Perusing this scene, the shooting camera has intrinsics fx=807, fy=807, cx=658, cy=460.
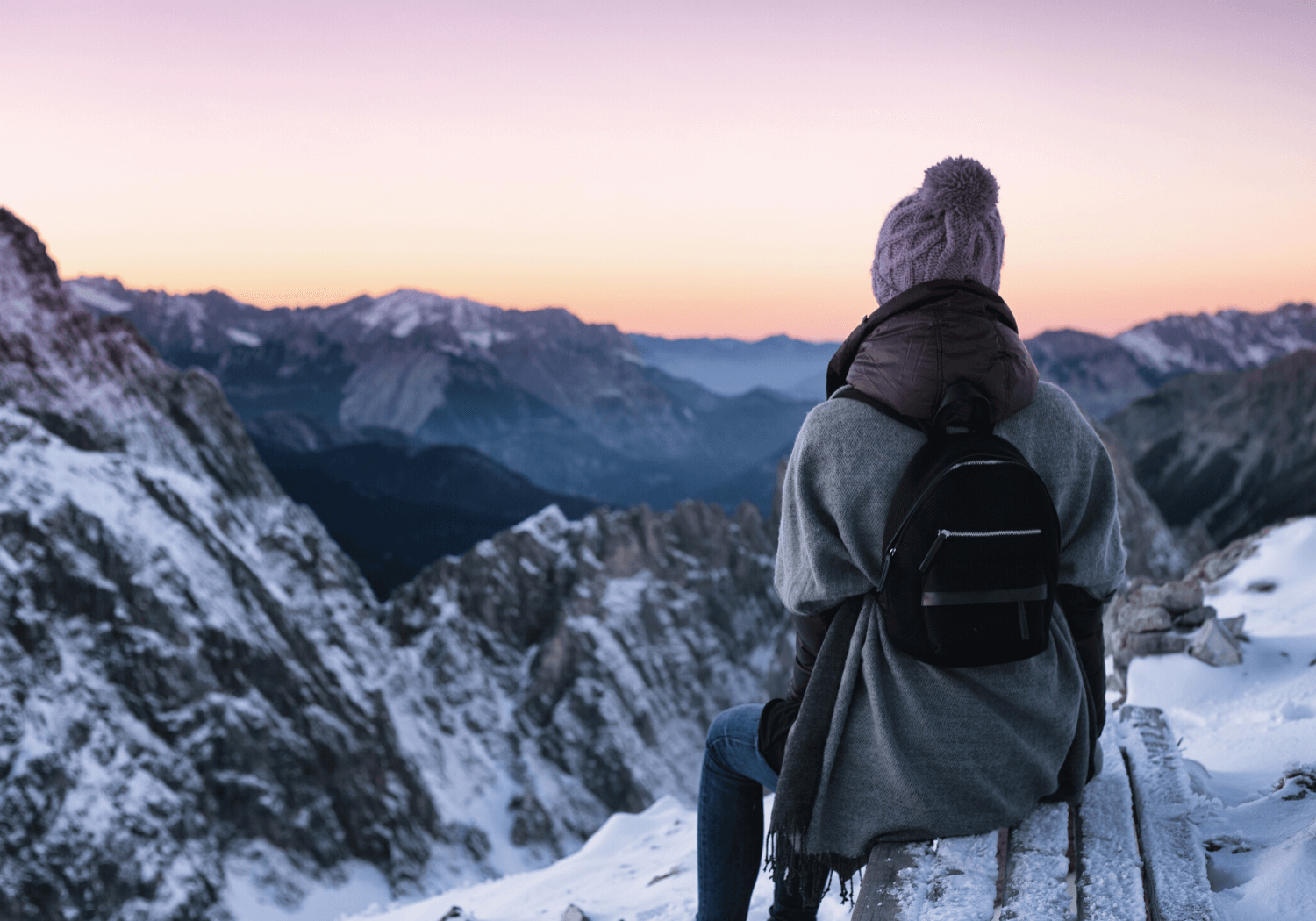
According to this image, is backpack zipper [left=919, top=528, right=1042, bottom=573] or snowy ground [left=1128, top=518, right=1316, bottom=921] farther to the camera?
snowy ground [left=1128, top=518, right=1316, bottom=921]

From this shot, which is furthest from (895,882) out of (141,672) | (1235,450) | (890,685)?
(1235,450)

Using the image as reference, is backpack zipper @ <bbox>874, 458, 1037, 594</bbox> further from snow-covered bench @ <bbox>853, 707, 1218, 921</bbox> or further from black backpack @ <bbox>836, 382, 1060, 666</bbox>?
snow-covered bench @ <bbox>853, 707, 1218, 921</bbox>

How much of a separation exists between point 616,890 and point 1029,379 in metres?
5.95

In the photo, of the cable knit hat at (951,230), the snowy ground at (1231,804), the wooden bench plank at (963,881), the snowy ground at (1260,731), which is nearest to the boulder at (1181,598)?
the snowy ground at (1231,804)

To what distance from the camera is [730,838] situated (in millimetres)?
3797

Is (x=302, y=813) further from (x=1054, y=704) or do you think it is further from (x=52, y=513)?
(x=1054, y=704)

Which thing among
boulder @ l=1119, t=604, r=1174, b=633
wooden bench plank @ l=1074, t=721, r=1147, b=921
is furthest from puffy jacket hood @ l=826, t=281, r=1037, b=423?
boulder @ l=1119, t=604, r=1174, b=633

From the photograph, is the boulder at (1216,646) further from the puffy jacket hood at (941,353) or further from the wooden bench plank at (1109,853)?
the puffy jacket hood at (941,353)

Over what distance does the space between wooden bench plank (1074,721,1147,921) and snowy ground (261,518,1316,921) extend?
38cm

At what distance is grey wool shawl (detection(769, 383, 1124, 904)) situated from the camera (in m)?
2.92

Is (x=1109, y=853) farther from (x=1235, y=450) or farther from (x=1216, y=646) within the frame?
(x=1235, y=450)

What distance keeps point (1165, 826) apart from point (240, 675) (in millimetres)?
Result: 67992

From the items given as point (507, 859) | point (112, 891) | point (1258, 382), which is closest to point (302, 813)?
point (112, 891)

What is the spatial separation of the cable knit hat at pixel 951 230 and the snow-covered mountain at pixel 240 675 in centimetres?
6190
